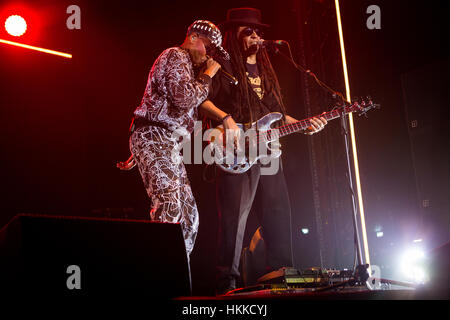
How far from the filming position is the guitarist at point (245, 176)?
3.18 meters

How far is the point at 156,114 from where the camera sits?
3100mm

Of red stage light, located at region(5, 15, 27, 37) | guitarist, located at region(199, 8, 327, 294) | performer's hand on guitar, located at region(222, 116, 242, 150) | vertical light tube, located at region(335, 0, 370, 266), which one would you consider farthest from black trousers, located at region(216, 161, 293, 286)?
red stage light, located at region(5, 15, 27, 37)


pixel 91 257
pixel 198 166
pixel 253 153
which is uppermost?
pixel 198 166

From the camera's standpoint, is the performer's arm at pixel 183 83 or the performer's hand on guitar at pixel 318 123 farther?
the performer's hand on guitar at pixel 318 123

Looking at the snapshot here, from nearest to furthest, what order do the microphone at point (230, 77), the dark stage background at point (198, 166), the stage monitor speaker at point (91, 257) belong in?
the stage monitor speaker at point (91, 257)
the microphone at point (230, 77)
the dark stage background at point (198, 166)

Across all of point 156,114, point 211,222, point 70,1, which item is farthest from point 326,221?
point 70,1

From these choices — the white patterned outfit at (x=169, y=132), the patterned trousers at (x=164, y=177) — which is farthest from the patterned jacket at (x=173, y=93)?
the patterned trousers at (x=164, y=177)

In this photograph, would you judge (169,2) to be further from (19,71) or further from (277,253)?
(277,253)

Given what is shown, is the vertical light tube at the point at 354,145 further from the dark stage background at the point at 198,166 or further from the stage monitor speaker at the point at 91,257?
the stage monitor speaker at the point at 91,257

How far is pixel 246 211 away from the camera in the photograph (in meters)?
3.29

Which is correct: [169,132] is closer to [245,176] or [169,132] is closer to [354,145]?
[245,176]

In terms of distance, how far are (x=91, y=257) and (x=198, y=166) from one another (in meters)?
3.03

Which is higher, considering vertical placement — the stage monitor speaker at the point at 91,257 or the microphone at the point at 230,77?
the microphone at the point at 230,77

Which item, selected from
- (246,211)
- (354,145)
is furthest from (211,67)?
(354,145)
